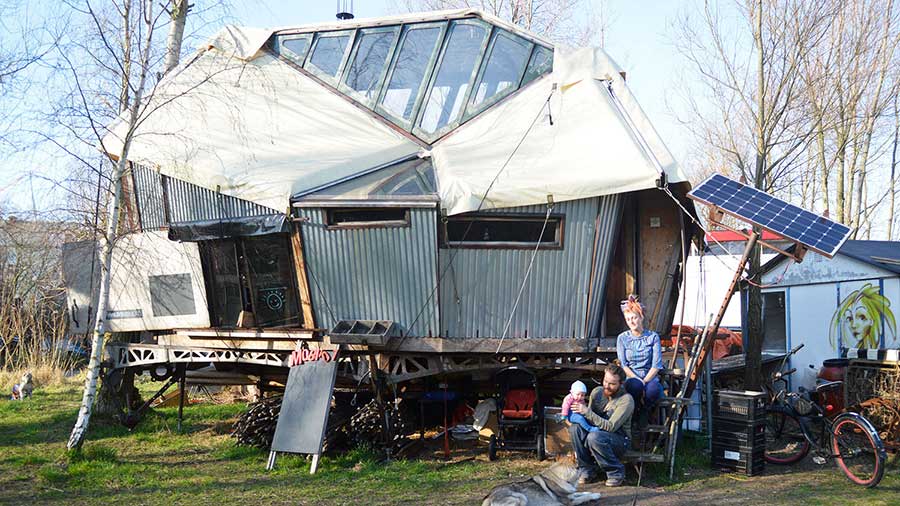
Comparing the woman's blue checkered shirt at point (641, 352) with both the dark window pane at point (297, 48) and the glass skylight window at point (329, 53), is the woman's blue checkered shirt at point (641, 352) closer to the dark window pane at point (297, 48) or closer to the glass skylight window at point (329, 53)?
the glass skylight window at point (329, 53)

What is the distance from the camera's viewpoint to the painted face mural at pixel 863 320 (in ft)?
46.3

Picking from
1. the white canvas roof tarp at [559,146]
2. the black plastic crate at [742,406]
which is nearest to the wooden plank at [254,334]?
the white canvas roof tarp at [559,146]

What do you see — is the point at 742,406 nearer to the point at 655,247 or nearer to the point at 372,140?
the point at 655,247

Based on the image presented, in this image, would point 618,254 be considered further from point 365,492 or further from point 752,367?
point 365,492

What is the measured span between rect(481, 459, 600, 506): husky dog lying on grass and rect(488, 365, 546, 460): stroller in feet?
6.72

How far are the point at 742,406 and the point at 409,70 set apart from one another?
6809 millimetres

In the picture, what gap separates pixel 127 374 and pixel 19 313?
339 inches

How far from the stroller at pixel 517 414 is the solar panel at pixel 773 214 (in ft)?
10.6

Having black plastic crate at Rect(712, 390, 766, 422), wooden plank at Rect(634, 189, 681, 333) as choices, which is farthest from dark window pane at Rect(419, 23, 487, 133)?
black plastic crate at Rect(712, 390, 766, 422)

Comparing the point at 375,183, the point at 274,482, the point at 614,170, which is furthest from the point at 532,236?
the point at 274,482

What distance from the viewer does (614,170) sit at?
977cm

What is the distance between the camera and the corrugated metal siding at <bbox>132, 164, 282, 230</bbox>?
34.0 feet

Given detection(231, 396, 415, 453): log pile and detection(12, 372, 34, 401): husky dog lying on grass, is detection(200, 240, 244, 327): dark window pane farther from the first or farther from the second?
detection(12, 372, 34, 401): husky dog lying on grass

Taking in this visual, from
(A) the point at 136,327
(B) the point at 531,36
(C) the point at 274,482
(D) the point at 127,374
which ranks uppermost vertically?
(B) the point at 531,36
